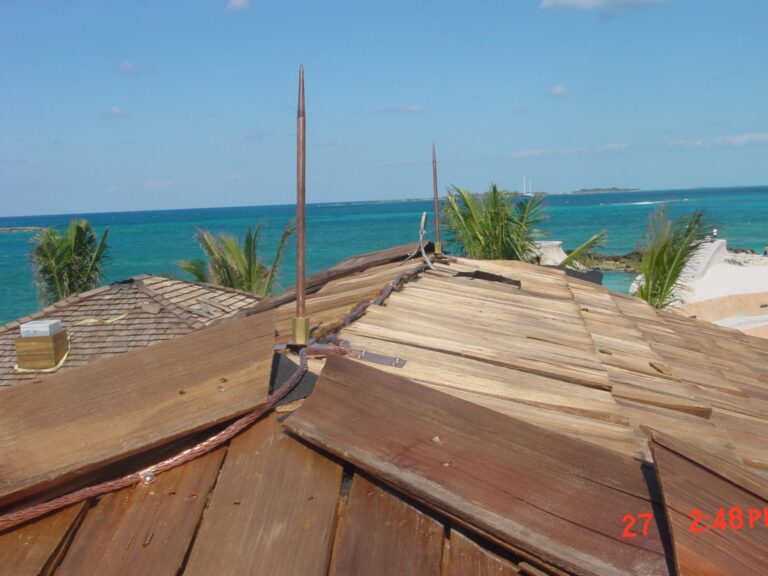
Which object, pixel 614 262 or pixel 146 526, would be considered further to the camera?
pixel 614 262

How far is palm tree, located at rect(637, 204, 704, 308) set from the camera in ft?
41.6

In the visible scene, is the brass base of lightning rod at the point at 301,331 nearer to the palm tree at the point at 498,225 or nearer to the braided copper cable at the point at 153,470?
the braided copper cable at the point at 153,470

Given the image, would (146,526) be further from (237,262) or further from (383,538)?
(237,262)

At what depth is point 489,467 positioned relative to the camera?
1.71m

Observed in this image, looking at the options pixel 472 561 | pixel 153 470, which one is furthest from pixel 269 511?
pixel 472 561

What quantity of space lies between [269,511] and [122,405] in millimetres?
718

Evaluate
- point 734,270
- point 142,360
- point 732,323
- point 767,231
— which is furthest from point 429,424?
point 767,231

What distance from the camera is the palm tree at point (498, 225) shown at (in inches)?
558

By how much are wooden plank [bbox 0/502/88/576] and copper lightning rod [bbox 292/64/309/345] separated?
95 cm

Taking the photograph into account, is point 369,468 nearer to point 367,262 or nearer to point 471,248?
point 367,262

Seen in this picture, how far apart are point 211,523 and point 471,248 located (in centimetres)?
1323

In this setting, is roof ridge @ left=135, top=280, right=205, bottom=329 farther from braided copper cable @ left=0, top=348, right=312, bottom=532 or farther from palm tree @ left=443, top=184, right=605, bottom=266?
braided copper cable @ left=0, top=348, right=312, bottom=532

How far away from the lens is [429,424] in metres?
1.86

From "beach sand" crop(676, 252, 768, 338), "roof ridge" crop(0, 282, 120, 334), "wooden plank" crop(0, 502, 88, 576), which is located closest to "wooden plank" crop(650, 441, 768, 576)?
"wooden plank" crop(0, 502, 88, 576)
